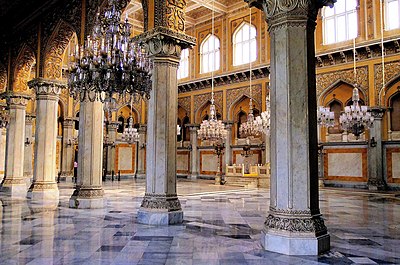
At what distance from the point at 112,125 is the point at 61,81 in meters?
11.3

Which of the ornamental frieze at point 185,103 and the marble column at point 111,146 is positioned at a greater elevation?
the ornamental frieze at point 185,103

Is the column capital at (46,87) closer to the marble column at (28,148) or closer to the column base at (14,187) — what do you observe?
the column base at (14,187)

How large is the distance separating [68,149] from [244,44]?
38.3 ft

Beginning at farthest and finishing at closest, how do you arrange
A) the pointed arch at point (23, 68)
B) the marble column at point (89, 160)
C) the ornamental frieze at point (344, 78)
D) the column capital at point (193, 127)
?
the column capital at point (193, 127) → the ornamental frieze at point (344, 78) → the pointed arch at point (23, 68) → the marble column at point (89, 160)

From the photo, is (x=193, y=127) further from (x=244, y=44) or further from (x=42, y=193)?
(x=42, y=193)

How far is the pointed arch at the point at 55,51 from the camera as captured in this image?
10.8 metres

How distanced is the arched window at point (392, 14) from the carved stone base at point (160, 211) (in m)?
12.8

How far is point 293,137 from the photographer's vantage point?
4.65 metres

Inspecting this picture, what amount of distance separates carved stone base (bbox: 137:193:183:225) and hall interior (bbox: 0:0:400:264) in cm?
3

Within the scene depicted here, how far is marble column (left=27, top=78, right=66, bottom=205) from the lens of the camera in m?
11.0

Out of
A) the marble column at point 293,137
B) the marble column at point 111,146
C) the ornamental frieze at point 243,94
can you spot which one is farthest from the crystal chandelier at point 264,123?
the marble column at point 111,146

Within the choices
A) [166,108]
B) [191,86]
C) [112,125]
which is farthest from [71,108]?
[166,108]

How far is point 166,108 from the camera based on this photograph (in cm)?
686

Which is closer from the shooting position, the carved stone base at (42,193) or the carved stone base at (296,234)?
the carved stone base at (296,234)
